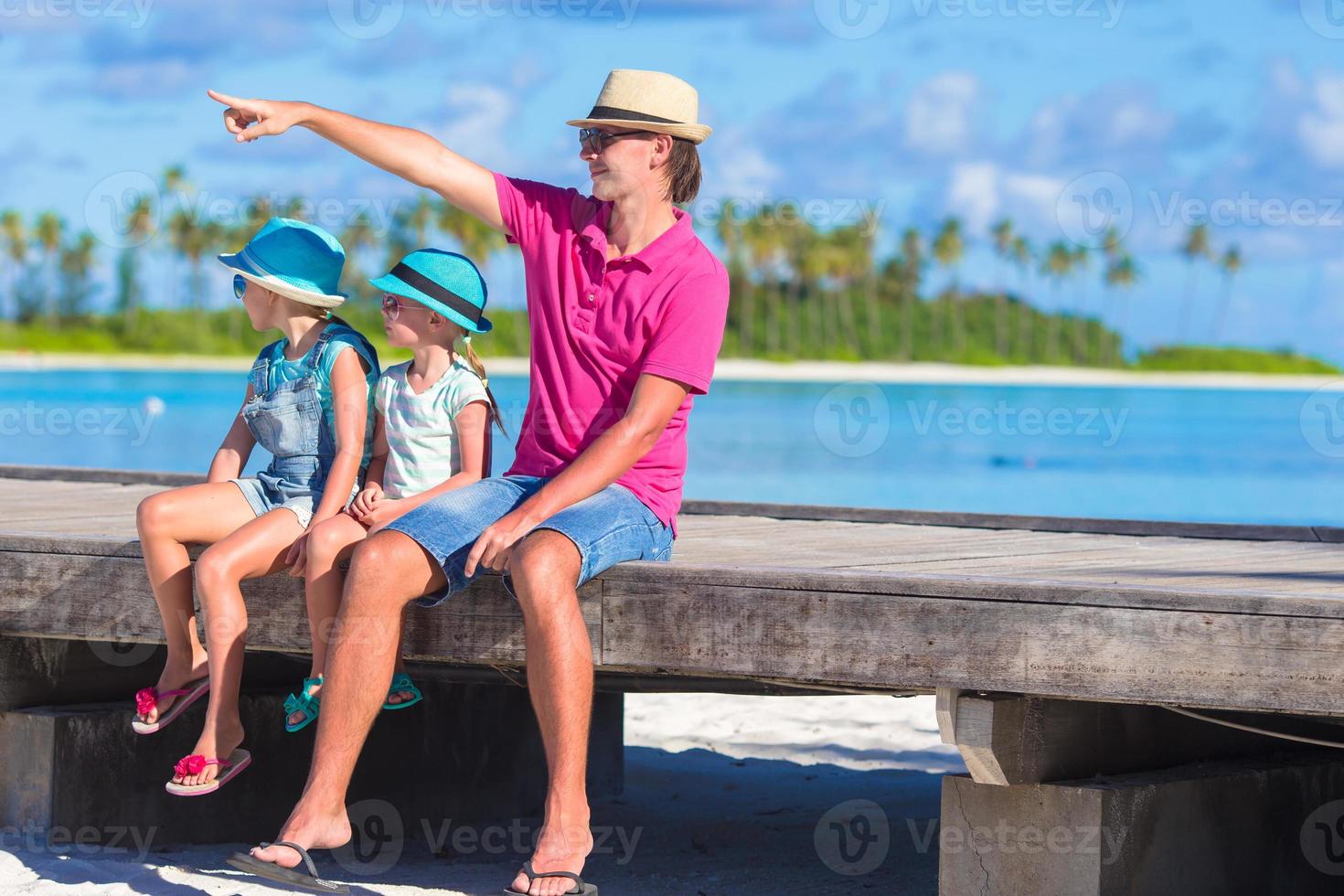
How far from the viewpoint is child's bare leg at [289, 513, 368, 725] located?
14.3 feet

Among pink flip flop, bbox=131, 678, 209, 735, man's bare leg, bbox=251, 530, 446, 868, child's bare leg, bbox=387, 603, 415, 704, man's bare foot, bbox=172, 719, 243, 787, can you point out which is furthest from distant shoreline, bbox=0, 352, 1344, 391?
man's bare leg, bbox=251, 530, 446, 868

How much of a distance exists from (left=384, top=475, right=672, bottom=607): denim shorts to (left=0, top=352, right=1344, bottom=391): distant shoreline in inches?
2894

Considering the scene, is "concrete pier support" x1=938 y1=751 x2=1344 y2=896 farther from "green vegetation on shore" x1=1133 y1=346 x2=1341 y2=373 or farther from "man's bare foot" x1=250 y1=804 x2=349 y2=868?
"green vegetation on shore" x1=1133 y1=346 x2=1341 y2=373

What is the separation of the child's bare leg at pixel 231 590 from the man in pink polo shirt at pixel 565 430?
0.49 metres

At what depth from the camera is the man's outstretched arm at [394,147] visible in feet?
14.4

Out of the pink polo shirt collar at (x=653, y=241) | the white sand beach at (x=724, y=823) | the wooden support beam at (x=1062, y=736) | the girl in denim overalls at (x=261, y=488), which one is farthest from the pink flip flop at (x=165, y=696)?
the wooden support beam at (x=1062, y=736)

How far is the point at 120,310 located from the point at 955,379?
1701 inches

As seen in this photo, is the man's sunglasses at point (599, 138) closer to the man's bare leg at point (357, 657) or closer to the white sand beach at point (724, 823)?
the man's bare leg at point (357, 657)

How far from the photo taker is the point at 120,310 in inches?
3462

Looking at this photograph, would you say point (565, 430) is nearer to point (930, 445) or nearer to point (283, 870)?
point (283, 870)

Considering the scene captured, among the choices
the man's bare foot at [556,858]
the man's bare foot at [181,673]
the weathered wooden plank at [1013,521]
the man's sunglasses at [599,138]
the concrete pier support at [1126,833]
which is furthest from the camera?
the weathered wooden plank at [1013,521]

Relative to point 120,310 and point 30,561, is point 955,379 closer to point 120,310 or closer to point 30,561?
point 120,310

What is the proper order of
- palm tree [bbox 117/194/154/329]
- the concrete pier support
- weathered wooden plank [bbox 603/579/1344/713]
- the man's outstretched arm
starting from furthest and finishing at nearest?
palm tree [bbox 117/194/154/329], the man's outstretched arm, the concrete pier support, weathered wooden plank [bbox 603/579/1344/713]

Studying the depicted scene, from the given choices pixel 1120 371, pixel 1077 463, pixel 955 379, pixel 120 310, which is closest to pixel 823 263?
pixel 955 379
